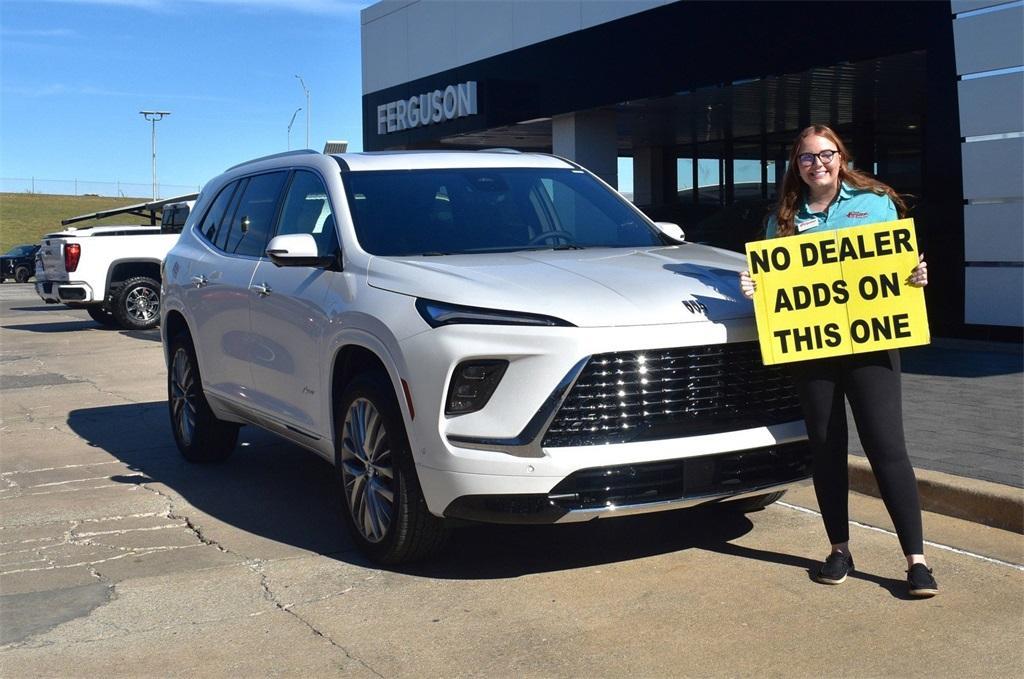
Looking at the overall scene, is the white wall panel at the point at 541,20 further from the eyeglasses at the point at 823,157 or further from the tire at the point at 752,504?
the eyeglasses at the point at 823,157

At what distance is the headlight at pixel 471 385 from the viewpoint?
4719 mm

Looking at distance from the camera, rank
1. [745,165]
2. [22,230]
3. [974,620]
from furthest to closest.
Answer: [22,230], [745,165], [974,620]

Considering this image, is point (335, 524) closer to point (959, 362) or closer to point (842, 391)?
point (842, 391)

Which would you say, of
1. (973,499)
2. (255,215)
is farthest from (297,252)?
(973,499)

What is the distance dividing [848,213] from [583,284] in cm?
115

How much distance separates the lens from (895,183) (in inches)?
813

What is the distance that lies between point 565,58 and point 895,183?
20.5ft

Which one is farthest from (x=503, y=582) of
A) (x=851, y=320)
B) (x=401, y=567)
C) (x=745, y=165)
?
(x=745, y=165)

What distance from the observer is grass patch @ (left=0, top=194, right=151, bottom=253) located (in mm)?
91688

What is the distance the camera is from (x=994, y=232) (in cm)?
1271

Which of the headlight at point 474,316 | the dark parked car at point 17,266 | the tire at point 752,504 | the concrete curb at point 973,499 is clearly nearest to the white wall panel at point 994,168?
the concrete curb at point 973,499

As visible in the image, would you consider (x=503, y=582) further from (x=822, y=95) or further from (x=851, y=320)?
(x=822, y=95)

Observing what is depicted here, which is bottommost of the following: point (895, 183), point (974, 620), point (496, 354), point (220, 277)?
point (974, 620)

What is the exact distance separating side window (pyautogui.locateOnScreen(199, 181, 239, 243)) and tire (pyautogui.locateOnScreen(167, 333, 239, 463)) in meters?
0.72
